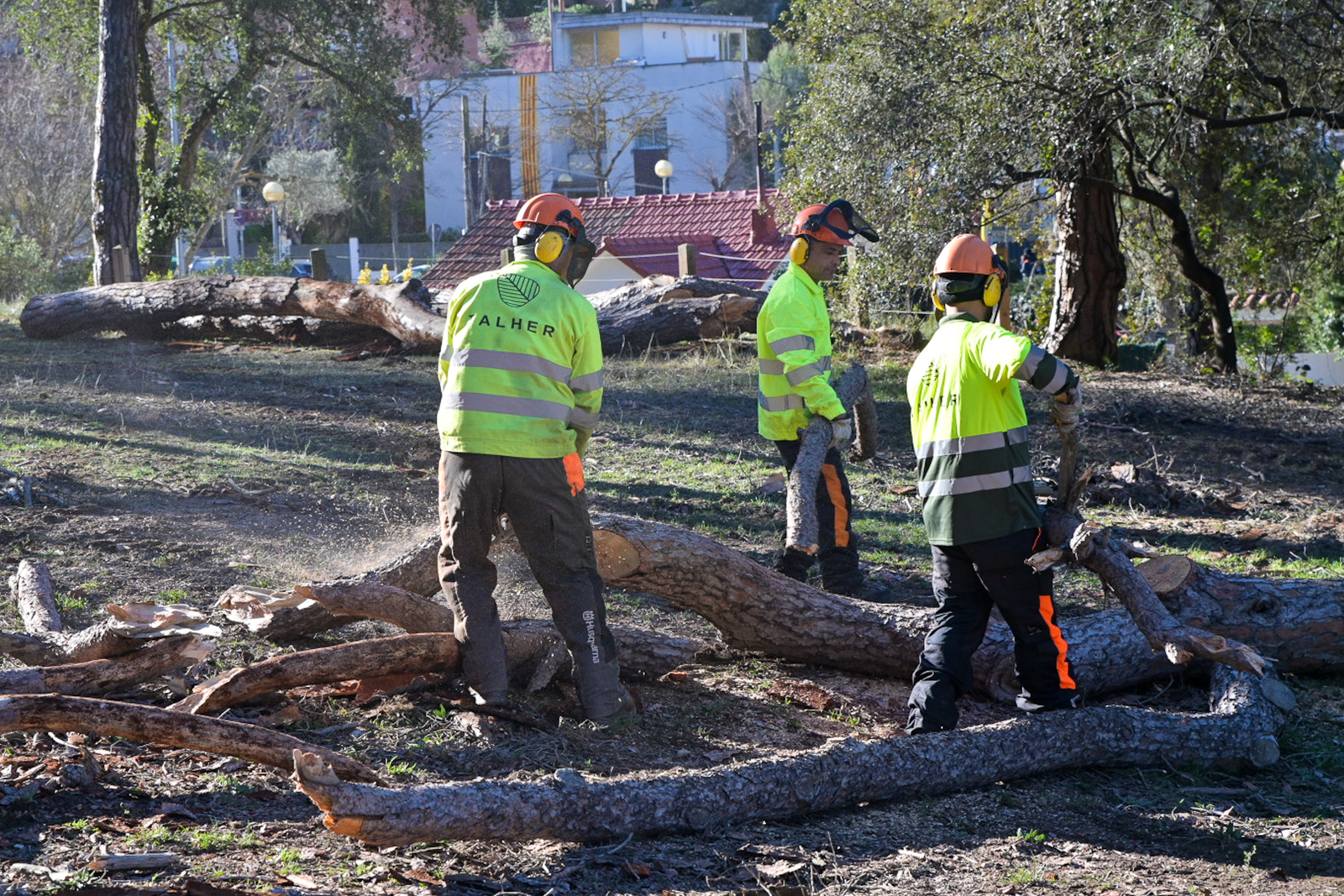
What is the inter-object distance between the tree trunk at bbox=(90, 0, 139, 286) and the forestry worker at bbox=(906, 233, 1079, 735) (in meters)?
15.0

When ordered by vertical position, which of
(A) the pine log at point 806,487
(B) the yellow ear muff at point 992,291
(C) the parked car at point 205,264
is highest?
(C) the parked car at point 205,264

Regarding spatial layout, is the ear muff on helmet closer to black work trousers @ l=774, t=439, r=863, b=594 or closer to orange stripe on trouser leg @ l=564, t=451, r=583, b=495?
orange stripe on trouser leg @ l=564, t=451, r=583, b=495

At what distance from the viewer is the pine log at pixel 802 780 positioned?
10.8 feet

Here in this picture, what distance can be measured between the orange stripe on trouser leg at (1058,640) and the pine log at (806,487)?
148 centimetres

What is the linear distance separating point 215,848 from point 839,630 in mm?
2874

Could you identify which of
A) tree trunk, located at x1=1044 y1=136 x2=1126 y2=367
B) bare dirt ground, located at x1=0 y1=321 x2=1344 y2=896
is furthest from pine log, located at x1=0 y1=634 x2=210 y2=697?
tree trunk, located at x1=1044 y1=136 x2=1126 y2=367

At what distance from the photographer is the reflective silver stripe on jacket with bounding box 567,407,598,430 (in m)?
4.70

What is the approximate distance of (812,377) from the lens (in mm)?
6133

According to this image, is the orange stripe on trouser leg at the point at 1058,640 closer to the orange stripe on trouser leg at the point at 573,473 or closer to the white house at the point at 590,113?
the orange stripe on trouser leg at the point at 573,473

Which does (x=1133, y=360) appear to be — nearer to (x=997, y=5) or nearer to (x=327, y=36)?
(x=997, y=5)

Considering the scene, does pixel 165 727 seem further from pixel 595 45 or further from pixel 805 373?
pixel 595 45

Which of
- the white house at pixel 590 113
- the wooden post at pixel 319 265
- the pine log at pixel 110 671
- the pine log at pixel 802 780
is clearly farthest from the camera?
the white house at pixel 590 113

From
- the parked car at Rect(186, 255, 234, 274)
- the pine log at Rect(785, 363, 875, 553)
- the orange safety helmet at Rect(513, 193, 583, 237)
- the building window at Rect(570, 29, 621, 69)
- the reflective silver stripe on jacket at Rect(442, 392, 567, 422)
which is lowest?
the pine log at Rect(785, 363, 875, 553)

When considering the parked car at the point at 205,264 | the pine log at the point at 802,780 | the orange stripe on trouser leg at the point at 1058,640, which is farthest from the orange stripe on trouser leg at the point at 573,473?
the parked car at the point at 205,264
